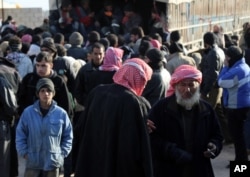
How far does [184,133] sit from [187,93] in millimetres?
330

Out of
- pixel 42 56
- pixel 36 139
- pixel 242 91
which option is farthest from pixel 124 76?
pixel 242 91

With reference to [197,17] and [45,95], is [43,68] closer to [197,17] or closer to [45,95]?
[45,95]

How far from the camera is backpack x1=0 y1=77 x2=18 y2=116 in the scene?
6.71 metres

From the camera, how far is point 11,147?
24.1ft

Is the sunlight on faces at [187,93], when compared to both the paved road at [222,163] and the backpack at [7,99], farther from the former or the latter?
the paved road at [222,163]

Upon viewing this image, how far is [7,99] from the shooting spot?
22.1 feet

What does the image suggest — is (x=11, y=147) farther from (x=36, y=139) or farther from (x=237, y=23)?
(x=237, y=23)

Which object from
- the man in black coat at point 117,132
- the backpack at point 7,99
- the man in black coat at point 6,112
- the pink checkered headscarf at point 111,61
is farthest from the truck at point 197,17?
the man in black coat at point 117,132

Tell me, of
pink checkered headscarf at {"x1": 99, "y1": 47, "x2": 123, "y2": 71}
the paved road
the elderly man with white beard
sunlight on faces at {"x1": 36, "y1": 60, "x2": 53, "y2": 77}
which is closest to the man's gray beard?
the elderly man with white beard

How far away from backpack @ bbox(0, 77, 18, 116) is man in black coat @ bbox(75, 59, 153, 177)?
2095 millimetres

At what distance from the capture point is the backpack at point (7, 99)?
671 centimetres

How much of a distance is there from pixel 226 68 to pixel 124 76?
374cm

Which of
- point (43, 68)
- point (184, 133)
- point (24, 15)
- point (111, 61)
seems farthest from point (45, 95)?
point (24, 15)

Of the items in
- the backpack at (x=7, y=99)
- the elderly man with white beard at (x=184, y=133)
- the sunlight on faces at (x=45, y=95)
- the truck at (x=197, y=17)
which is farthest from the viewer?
the truck at (x=197, y=17)
